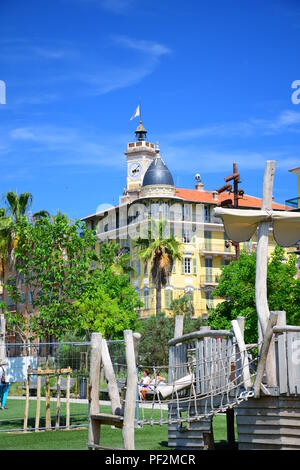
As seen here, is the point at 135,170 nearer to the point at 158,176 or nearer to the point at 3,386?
the point at 158,176

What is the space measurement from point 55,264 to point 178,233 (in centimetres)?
5287

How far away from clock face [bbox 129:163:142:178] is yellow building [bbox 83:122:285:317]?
31.0 ft

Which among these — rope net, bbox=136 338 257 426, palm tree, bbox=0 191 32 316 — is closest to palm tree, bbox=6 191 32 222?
palm tree, bbox=0 191 32 316

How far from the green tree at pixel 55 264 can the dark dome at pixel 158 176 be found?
53986mm

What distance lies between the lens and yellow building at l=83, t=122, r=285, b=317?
8338 cm

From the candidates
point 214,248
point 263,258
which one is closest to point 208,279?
point 214,248

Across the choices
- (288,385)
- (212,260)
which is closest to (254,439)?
(288,385)

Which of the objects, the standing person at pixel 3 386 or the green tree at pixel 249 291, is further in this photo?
the green tree at pixel 249 291

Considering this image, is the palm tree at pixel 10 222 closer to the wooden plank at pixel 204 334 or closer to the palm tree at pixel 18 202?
the palm tree at pixel 18 202

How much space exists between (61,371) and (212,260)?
213 ft

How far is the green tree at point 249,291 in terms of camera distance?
45.2 meters

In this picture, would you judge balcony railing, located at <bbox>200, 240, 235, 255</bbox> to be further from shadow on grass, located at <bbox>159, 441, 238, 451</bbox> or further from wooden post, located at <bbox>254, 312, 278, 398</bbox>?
wooden post, located at <bbox>254, 312, 278, 398</bbox>

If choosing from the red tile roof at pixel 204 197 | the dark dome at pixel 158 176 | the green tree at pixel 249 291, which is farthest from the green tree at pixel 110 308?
the red tile roof at pixel 204 197
